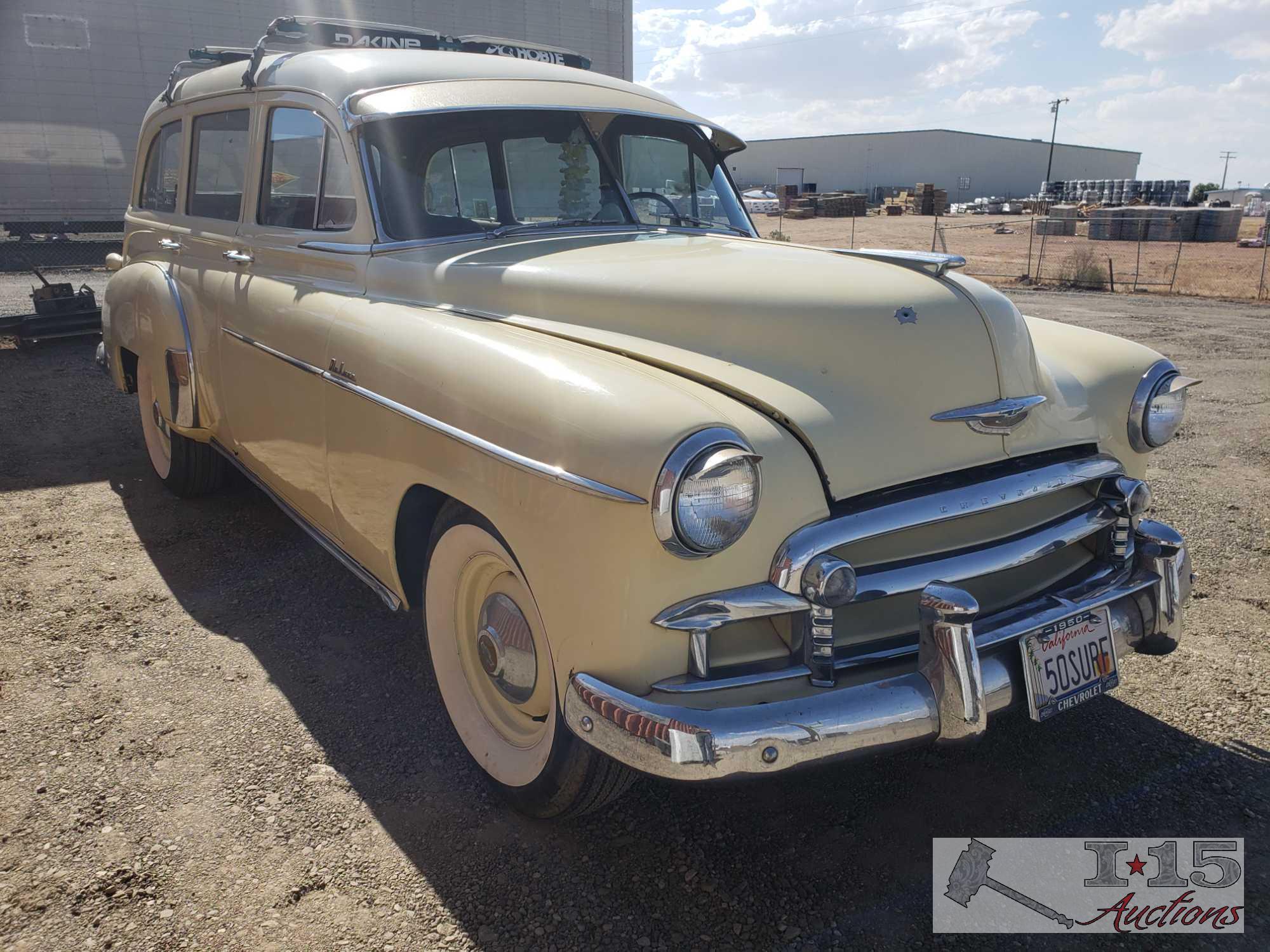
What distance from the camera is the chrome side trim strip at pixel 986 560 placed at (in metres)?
2.02

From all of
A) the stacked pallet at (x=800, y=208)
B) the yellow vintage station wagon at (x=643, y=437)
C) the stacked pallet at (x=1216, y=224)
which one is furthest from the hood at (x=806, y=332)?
the stacked pallet at (x=800, y=208)

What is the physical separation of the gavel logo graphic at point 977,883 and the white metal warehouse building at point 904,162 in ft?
191

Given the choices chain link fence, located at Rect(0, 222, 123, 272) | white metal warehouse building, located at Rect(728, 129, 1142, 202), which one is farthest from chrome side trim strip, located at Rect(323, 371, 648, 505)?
white metal warehouse building, located at Rect(728, 129, 1142, 202)

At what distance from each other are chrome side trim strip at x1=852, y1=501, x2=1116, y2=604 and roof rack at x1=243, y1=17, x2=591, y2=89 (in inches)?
117

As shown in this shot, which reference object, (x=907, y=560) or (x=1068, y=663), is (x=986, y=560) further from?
(x=1068, y=663)

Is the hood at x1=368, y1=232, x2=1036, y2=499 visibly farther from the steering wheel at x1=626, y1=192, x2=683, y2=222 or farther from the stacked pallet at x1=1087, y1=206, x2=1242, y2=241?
the stacked pallet at x1=1087, y1=206, x2=1242, y2=241

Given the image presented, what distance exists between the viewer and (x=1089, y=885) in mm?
2207

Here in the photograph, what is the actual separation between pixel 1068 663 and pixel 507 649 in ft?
4.37

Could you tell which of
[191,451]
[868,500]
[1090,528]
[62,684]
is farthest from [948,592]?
[191,451]

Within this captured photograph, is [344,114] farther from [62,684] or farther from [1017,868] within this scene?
[1017,868]

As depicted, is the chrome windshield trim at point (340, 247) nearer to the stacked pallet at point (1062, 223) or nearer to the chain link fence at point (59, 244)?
the chain link fence at point (59, 244)

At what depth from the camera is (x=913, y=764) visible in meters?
2.65

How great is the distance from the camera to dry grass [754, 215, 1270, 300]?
16094 millimetres

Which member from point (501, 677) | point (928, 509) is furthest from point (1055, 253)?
point (501, 677)
